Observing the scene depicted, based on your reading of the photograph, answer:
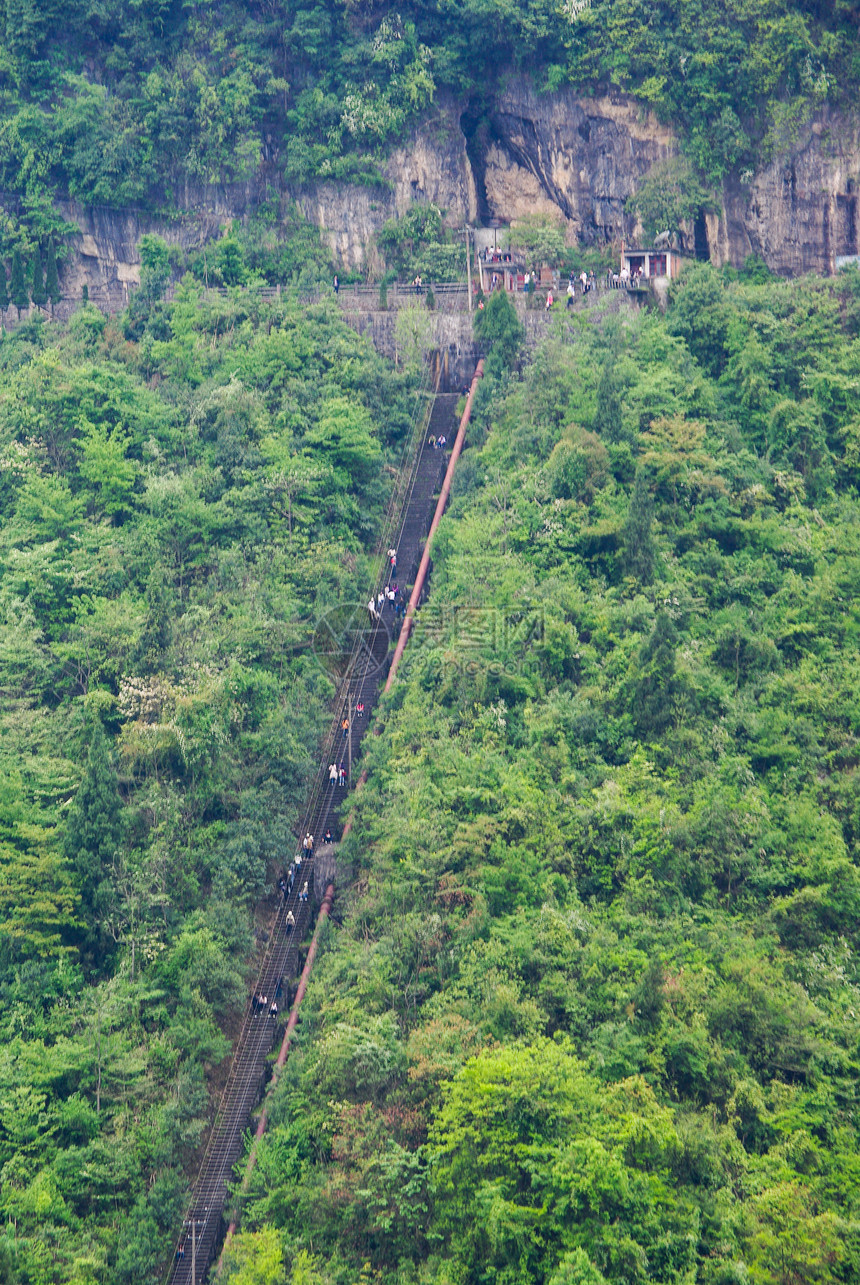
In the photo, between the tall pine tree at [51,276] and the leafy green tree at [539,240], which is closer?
the leafy green tree at [539,240]

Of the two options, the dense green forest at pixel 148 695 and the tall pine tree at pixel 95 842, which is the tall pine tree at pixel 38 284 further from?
the tall pine tree at pixel 95 842

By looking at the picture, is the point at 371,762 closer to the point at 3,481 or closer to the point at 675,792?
the point at 675,792

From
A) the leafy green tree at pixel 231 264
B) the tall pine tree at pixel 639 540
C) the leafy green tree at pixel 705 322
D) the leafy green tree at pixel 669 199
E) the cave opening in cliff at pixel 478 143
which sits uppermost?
the cave opening in cliff at pixel 478 143

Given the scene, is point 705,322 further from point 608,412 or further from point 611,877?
point 611,877

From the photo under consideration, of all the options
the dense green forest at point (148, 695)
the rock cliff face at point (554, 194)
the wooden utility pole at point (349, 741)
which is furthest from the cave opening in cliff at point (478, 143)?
the wooden utility pole at point (349, 741)

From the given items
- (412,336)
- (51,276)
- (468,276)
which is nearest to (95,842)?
(412,336)

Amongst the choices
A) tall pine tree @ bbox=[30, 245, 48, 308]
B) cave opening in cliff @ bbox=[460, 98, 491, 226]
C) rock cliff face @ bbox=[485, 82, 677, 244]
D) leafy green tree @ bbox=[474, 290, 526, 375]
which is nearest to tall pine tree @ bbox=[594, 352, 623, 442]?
leafy green tree @ bbox=[474, 290, 526, 375]
